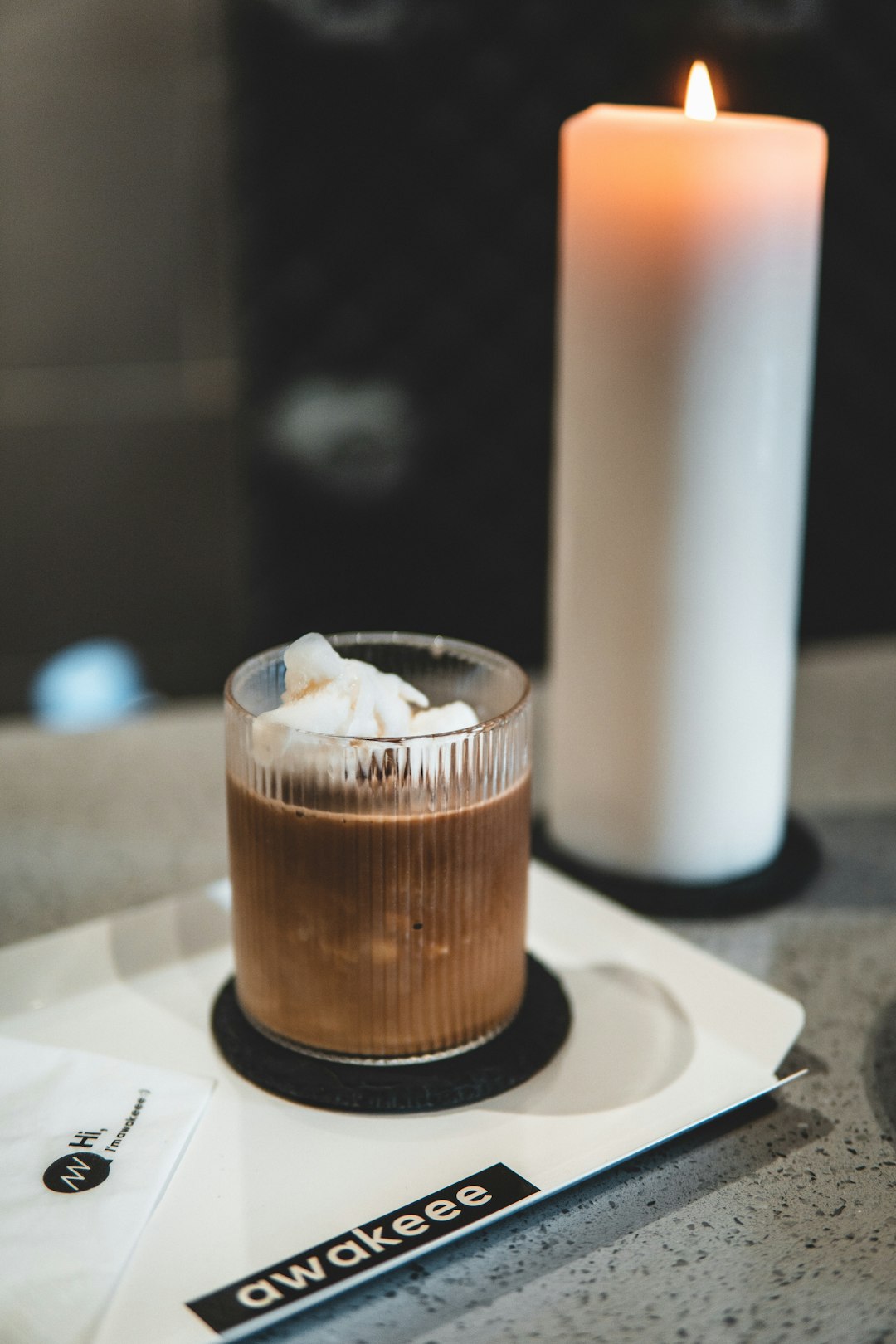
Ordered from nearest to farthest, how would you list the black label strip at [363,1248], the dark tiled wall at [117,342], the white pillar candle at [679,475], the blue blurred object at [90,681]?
the black label strip at [363,1248]
the white pillar candle at [679,475]
the dark tiled wall at [117,342]
the blue blurred object at [90,681]

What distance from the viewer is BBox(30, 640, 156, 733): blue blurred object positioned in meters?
1.46

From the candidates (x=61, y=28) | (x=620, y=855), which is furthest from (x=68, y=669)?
(x=620, y=855)

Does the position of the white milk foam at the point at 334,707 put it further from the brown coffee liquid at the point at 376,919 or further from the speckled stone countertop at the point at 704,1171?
the speckled stone countertop at the point at 704,1171

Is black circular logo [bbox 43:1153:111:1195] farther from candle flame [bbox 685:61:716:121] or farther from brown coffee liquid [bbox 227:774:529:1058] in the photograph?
candle flame [bbox 685:61:716:121]

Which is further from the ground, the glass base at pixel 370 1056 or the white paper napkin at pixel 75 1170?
the white paper napkin at pixel 75 1170

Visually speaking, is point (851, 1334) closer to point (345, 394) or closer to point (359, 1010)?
point (359, 1010)

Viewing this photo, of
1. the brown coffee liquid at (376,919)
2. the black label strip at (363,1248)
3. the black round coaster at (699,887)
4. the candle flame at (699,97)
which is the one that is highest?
the candle flame at (699,97)

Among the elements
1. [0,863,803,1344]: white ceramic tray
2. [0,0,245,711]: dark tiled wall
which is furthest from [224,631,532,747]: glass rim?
[0,0,245,711]: dark tiled wall

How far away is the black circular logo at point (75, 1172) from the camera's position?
33 cm

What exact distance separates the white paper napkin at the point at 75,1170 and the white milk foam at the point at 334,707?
0.34ft

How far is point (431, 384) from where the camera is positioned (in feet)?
4.25

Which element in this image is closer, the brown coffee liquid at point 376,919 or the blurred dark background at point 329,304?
the brown coffee liquid at point 376,919

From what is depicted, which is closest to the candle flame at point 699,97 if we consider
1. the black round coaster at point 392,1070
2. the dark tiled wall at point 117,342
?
the black round coaster at point 392,1070

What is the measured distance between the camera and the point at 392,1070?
38 centimetres
